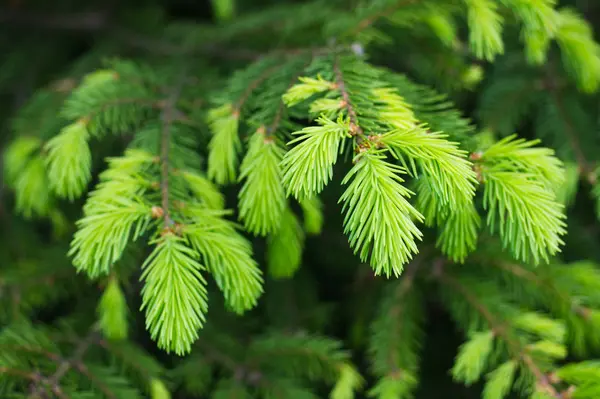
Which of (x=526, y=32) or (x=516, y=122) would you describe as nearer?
(x=526, y=32)

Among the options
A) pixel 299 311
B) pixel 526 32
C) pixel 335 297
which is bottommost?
pixel 335 297

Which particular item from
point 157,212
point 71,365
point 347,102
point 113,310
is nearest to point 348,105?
point 347,102

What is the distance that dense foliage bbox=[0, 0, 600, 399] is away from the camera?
82 centimetres

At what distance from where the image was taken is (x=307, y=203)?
0.95 metres

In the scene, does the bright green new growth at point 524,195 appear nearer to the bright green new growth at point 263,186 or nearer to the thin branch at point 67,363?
the bright green new growth at point 263,186

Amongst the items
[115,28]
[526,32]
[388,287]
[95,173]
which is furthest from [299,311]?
[115,28]

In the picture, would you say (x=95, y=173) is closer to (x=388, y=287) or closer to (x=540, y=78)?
(x=388, y=287)

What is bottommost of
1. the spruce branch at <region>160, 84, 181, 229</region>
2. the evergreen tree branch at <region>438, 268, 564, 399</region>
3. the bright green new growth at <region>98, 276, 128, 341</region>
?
the evergreen tree branch at <region>438, 268, 564, 399</region>

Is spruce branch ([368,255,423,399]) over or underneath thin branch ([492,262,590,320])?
underneath

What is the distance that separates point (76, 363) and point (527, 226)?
908 millimetres

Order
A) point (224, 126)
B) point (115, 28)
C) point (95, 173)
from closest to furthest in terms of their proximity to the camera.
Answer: point (224, 126) → point (95, 173) → point (115, 28)

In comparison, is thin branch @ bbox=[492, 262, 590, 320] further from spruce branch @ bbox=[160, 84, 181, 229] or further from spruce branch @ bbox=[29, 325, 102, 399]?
spruce branch @ bbox=[29, 325, 102, 399]

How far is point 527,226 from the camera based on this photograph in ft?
2.67

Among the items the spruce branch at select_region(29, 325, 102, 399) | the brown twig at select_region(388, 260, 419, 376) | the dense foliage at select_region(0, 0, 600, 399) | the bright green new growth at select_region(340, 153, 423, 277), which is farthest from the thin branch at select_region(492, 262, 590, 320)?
the spruce branch at select_region(29, 325, 102, 399)
